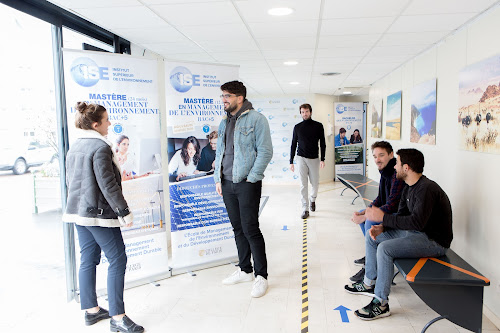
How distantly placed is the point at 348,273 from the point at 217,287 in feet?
4.52

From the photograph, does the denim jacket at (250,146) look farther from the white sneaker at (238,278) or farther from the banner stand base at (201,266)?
the banner stand base at (201,266)

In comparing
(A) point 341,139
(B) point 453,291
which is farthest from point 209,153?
(A) point 341,139

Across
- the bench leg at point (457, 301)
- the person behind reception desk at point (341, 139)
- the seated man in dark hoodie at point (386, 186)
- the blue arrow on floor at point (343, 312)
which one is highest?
the person behind reception desk at point (341, 139)

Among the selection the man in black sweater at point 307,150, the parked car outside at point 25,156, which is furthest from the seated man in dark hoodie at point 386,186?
the parked car outside at point 25,156

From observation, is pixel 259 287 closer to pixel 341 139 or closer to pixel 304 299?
pixel 304 299

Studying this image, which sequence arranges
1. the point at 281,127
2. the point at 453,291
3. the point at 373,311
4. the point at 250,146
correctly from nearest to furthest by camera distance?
the point at 453,291, the point at 373,311, the point at 250,146, the point at 281,127

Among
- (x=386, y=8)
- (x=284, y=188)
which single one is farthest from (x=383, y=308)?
(x=284, y=188)

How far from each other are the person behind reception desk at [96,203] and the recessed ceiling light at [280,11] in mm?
1625

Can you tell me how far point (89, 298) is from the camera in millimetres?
2830

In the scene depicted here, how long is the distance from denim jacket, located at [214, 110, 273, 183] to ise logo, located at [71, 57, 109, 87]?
1237 mm

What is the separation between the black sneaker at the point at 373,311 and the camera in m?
2.86

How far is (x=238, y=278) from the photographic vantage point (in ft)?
11.7

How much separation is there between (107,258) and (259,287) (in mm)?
1363

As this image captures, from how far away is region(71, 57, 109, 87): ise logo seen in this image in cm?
303
